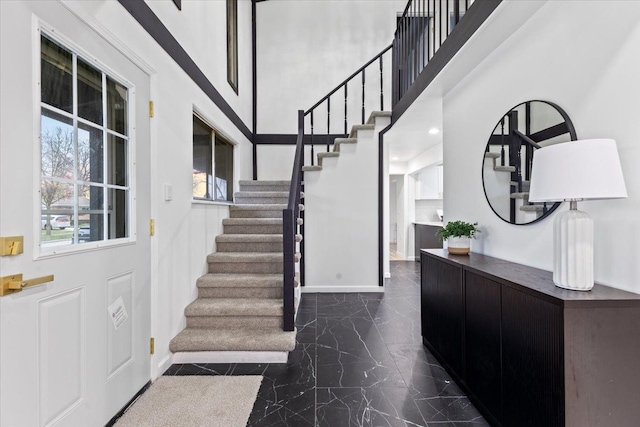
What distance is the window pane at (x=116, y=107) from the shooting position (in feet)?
5.61

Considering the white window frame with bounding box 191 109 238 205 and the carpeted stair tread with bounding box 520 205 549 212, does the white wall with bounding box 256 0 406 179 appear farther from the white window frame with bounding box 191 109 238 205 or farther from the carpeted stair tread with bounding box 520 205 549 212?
the carpeted stair tread with bounding box 520 205 549 212

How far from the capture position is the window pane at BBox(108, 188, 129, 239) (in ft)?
5.66

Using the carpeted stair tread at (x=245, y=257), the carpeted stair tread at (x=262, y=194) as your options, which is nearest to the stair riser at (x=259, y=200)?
the carpeted stair tread at (x=262, y=194)

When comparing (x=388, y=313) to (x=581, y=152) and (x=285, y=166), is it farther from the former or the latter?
(x=285, y=166)

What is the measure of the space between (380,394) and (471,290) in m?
0.93

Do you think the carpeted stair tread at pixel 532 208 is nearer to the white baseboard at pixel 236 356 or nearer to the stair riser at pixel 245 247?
the white baseboard at pixel 236 356

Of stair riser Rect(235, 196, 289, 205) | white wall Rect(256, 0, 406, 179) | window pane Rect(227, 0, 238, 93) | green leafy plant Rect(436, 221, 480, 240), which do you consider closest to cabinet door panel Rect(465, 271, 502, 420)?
green leafy plant Rect(436, 221, 480, 240)

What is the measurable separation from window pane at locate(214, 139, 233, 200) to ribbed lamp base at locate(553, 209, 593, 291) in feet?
11.6

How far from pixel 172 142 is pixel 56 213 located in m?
1.14

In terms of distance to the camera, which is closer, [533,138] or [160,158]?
[533,138]

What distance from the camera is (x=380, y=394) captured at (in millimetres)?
1936

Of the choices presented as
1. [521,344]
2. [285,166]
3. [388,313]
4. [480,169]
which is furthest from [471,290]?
[285,166]

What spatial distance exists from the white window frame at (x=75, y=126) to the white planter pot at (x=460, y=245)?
2330 millimetres

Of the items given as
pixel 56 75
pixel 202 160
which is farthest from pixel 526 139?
pixel 202 160
